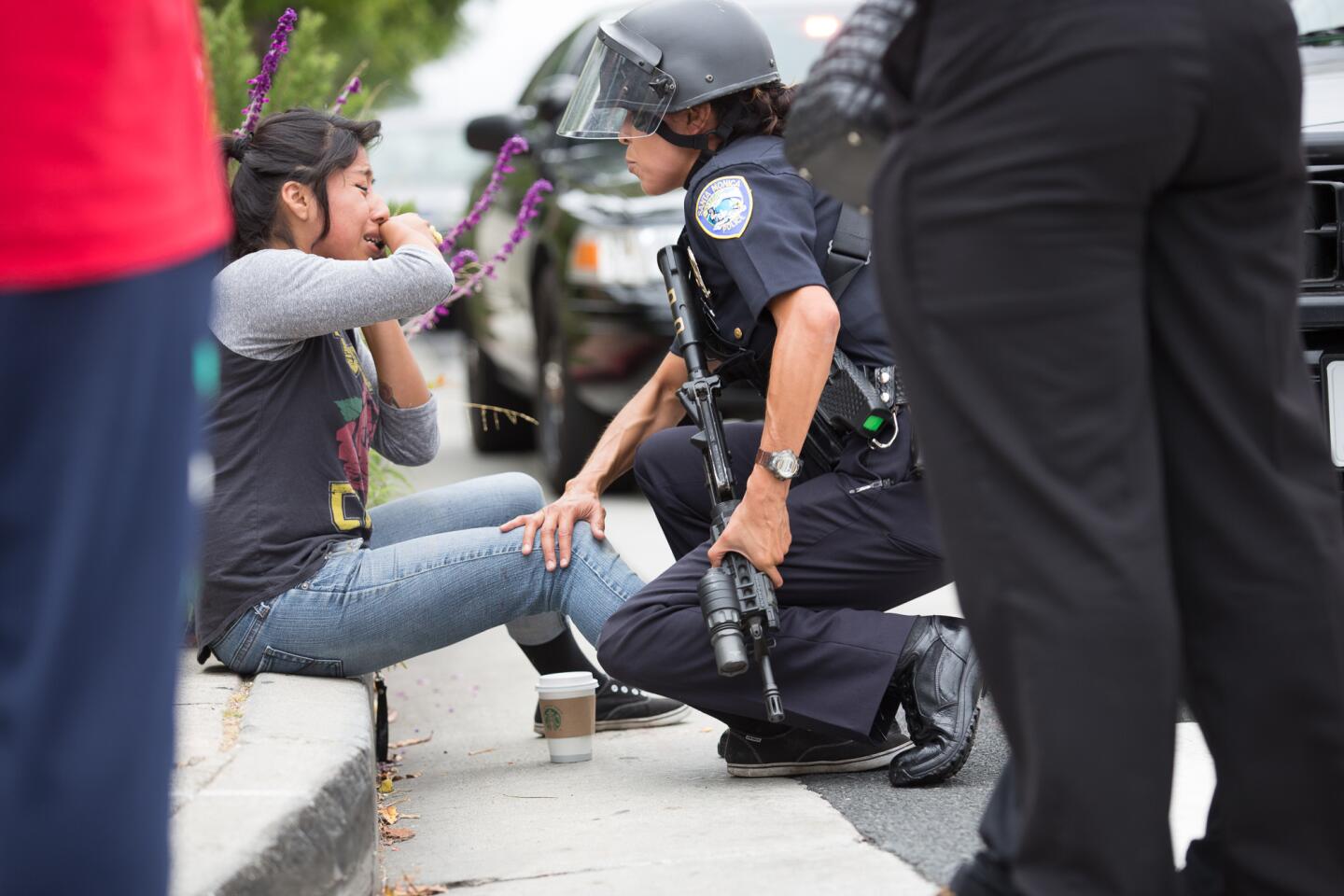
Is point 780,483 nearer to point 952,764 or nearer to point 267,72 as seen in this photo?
point 952,764

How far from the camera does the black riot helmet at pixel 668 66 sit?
3.16 metres

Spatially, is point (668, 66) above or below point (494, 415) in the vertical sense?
above

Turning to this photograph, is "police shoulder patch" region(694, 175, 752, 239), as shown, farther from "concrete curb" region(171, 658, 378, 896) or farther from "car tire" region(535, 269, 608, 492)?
"car tire" region(535, 269, 608, 492)

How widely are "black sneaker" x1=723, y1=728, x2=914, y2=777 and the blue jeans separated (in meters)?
0.36

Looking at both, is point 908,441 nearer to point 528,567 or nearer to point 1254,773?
point 528,567

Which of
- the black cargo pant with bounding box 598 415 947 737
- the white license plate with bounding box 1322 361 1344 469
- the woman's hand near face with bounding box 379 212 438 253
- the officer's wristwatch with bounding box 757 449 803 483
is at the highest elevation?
the woman's hand near face with bounding box 379 212 438 253

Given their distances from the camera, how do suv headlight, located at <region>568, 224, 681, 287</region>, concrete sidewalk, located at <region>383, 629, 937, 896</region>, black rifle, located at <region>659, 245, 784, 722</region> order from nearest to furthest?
concrete sidewalk, located at <region>383, 629, 937, 896</region> → black rifle, located at <region>659, 245, 784, 722</region> → suv headlight, located at <region>568, 224, 681, 287</region>

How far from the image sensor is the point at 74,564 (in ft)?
4.10

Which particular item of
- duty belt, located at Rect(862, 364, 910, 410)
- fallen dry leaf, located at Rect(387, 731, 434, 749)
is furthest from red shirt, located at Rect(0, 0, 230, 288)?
fallen dry leaf, located at Rect(387, 731, 434, 749)

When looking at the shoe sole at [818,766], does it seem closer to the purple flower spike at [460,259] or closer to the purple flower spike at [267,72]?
the purple flower spike at [460,259]

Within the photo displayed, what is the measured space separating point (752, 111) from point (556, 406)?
3735mm

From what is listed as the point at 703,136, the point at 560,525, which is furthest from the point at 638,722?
the point at 703,136

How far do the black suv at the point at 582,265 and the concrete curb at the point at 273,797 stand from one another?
3264 mm

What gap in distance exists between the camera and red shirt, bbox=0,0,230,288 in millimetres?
1253
